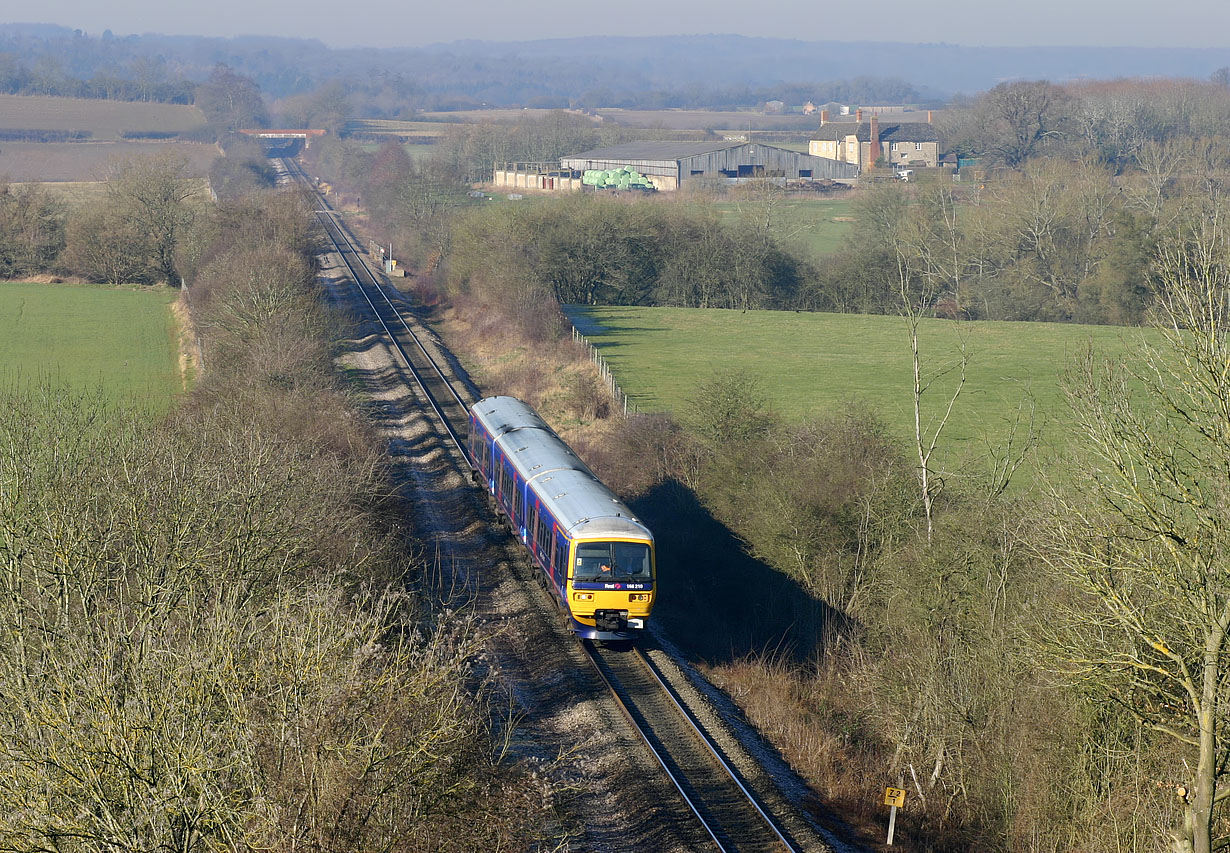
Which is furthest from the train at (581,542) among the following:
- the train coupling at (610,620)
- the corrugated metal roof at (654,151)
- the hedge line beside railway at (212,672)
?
the corrugated metal roof at (654,151)

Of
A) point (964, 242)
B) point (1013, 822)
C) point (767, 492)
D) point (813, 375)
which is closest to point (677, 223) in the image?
point (964, 242)

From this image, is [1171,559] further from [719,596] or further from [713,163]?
[713,163]

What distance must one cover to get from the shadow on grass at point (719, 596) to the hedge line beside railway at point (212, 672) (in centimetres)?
716

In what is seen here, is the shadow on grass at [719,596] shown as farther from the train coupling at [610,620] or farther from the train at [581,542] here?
the train at [581,542]

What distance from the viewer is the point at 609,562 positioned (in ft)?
65.5

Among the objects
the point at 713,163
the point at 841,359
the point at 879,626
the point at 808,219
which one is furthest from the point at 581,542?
the point at 713,163

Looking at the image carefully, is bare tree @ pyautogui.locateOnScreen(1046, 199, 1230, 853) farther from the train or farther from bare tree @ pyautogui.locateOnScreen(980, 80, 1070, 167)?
bare tree @ pyautogui.locateOnScreen(980, 80, 1070, 167)

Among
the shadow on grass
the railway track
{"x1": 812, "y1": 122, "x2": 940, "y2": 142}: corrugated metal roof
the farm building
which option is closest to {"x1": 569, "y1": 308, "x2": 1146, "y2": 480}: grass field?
the shadow on grass

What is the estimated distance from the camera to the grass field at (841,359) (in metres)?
41.2

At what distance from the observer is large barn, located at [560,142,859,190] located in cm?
11638

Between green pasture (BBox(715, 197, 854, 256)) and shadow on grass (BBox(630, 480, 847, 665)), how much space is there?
4834cm

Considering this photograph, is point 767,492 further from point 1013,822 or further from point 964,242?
point 964,242

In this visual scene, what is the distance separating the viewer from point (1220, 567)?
12.5 meters

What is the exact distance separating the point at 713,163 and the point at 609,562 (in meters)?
103
